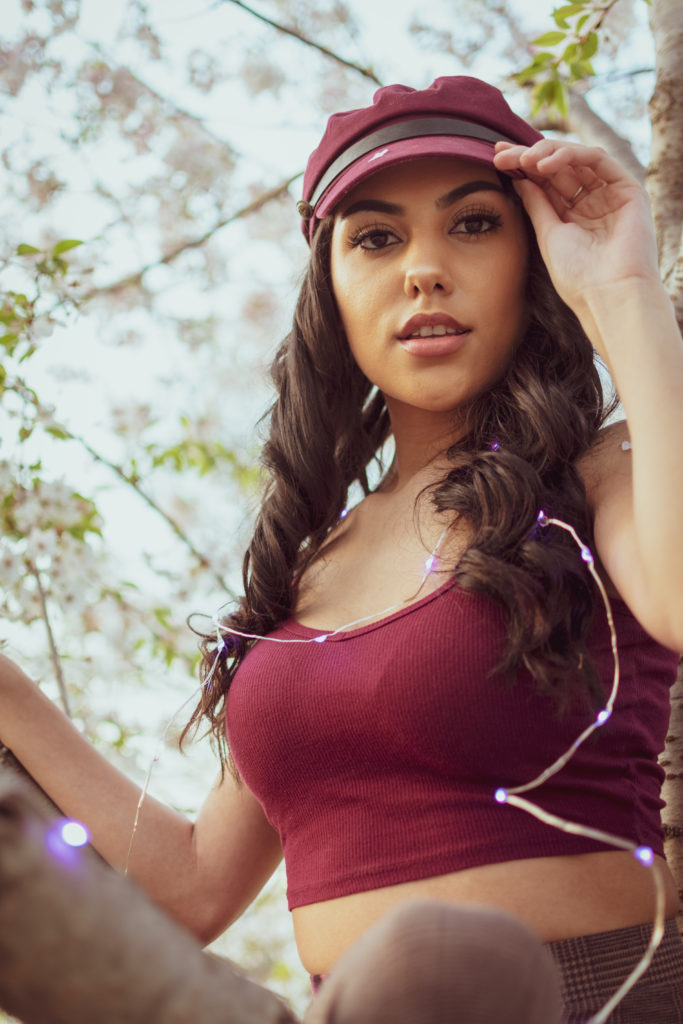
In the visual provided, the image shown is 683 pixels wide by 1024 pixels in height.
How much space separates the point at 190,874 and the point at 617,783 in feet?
2.57

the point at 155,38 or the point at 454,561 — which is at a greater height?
the point at 155,38

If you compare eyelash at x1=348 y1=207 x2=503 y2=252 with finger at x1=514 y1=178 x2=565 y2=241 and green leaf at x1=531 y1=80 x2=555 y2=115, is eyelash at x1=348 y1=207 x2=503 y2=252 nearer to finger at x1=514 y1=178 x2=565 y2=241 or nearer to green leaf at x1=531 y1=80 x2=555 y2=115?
finger at x1=514 y1=178 x2=565 y2=241

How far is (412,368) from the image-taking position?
5.02 feet

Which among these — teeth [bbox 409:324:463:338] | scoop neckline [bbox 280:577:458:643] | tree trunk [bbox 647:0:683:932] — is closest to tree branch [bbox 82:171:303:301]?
tree trunk [bbox 647:0:683:932]

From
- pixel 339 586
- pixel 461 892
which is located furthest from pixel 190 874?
pixel 461 892

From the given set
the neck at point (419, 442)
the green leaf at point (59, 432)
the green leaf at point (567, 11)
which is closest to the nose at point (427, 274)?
the neck at point (419, 442)

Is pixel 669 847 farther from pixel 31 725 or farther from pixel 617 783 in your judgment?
pixel 31 725

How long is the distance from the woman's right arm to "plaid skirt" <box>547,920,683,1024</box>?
0.69 meters

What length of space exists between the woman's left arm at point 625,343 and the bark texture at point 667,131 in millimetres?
579

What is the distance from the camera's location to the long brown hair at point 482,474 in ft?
4.08

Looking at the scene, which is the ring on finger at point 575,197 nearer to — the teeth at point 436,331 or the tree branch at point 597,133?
the teeth at point 436,331

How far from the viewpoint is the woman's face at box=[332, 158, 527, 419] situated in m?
1.50

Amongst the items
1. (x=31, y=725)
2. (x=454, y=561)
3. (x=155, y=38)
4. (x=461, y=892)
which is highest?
(x=155, y=38)

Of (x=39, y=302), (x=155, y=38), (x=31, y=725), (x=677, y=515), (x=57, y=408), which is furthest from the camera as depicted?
(x=155, y=38)
